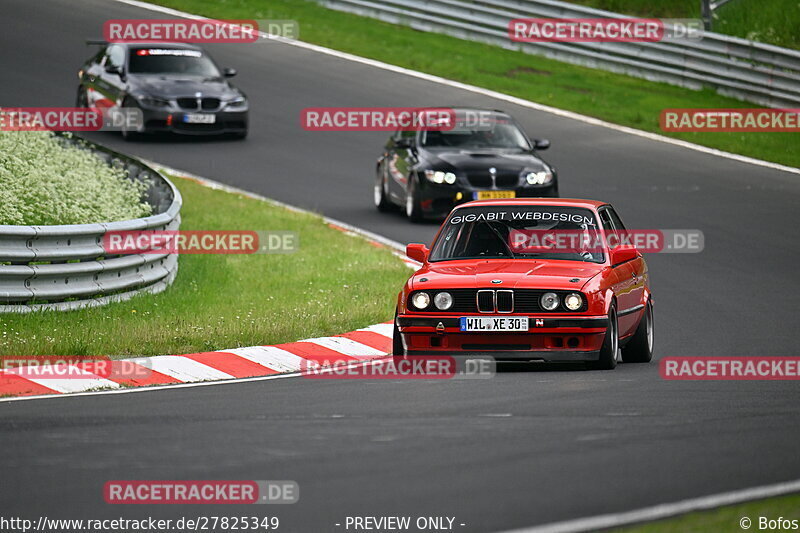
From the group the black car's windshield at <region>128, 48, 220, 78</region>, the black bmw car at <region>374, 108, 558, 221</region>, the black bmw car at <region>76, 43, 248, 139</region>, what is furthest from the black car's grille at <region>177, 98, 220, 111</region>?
the black bmw car at <region>374, 108, 558, 221</region>

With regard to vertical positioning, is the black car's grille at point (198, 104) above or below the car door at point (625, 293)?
below

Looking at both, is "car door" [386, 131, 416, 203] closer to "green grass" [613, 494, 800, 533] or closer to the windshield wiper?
the windshield wiper

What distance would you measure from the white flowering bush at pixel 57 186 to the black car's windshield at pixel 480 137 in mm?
4823

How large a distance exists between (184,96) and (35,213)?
408 inches

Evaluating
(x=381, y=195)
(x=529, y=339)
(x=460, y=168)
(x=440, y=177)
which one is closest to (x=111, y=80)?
(x=381, y=195)

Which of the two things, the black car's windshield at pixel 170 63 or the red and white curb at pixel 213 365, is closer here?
the red and white curb at pixel 213 365

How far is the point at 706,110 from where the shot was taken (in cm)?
2884

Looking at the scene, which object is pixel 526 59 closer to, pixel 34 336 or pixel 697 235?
pixel 697 235

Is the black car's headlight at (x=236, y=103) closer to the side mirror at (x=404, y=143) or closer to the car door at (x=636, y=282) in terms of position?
the side mirror at (x=404, y=143)

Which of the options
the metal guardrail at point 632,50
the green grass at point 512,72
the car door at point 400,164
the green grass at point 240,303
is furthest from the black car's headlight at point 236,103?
the metal guardrail at point 632,50

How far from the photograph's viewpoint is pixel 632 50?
32.2 metres

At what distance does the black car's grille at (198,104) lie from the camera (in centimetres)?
2611

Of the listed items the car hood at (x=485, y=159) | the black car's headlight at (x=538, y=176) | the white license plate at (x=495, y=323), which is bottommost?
the black car's headlight at (x=538, y=176)

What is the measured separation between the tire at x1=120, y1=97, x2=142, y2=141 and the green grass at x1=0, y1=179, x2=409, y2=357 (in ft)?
18.0
